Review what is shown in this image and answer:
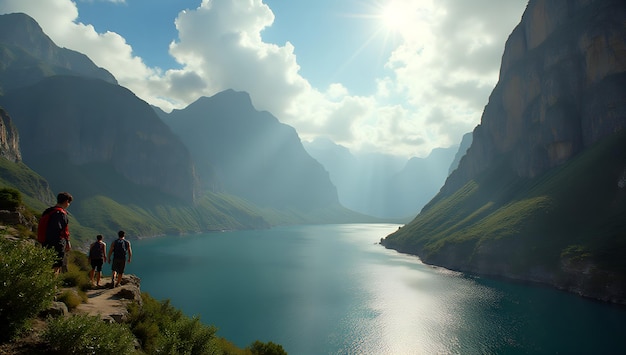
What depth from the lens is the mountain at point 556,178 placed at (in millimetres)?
93000

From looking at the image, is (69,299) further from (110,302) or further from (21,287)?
(21,287)

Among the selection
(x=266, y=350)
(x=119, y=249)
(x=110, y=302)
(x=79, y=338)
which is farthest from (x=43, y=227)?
(x=266, y=350)

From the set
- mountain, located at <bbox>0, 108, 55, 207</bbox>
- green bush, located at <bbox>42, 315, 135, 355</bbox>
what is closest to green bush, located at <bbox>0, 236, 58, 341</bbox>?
green bush, located at <bbox>42, 315, 135, 355</bbox>

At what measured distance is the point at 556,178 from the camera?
129750 mm

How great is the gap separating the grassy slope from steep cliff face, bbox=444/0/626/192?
13.0 meters

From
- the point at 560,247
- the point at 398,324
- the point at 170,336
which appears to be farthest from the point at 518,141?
the point at 170,336

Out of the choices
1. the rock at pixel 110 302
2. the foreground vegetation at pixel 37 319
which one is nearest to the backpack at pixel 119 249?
the rock at pixel 110 302

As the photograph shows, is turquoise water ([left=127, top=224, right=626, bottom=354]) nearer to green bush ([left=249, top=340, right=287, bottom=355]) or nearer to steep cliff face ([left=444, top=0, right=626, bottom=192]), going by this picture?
green bush ([left=249, top=340, right=287, bottom=355])

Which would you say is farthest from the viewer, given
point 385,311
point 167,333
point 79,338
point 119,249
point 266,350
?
point 385,311

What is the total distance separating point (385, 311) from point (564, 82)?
153 meters

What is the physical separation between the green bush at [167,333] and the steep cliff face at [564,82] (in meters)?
172

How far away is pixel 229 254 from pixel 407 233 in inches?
4170

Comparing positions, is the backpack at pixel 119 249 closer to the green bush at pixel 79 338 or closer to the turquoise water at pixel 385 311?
the green bush at pixel 79 338

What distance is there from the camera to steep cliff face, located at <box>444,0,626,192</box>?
13212 centimetres
